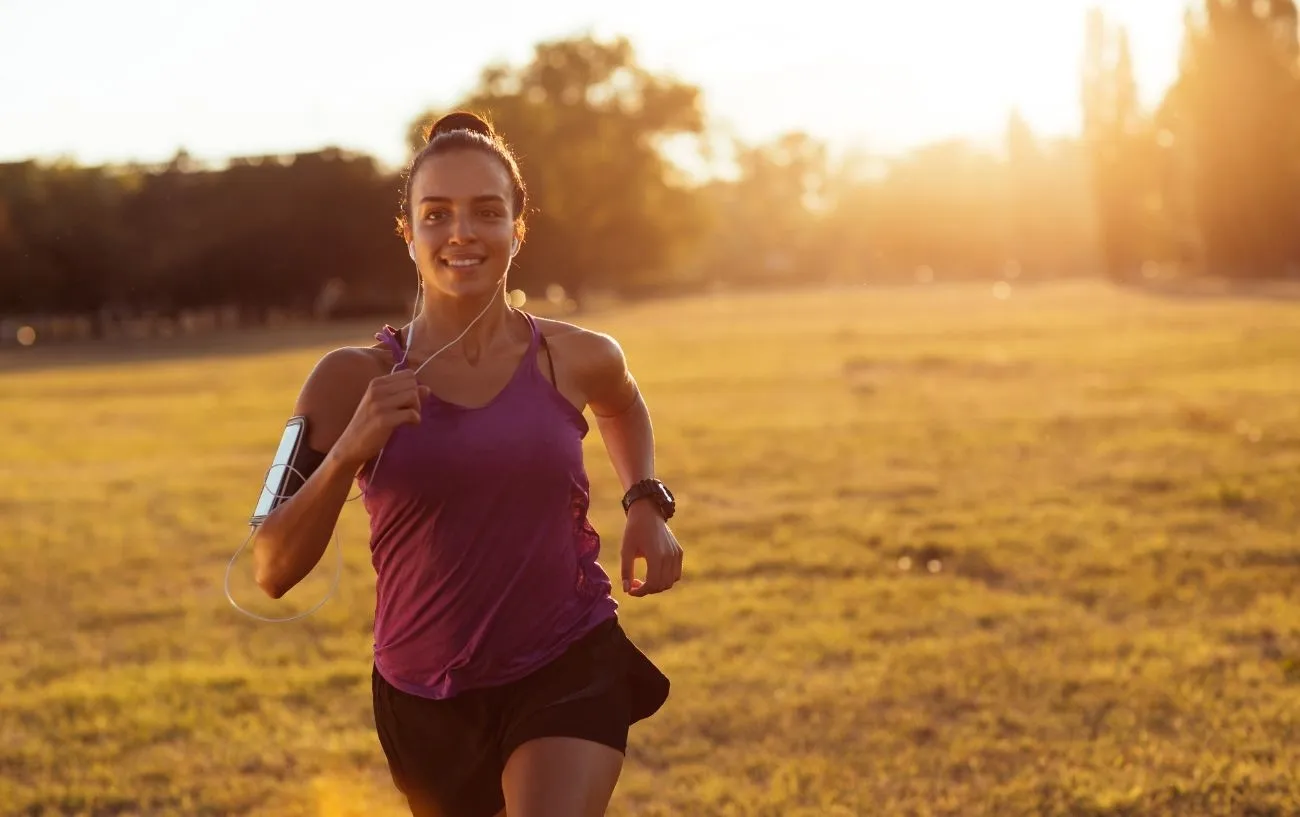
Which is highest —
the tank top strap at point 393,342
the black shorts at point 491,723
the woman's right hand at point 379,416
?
the tank top strap at point 393,342

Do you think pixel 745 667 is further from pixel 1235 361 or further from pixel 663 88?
pixel 663 88

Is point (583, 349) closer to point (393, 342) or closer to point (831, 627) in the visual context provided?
point (393, 342)

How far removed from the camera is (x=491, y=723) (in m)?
3.28

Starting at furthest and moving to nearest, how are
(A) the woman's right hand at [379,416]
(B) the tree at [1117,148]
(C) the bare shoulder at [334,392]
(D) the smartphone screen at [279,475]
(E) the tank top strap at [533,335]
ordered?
(B) the tree at [1117,148]
(E) the tank top strap at [533,335]
(C) the bare shoulder at [334,392]
(D) the smartphone screen at [279,475]
(A) the woman's right hand at [379,416]

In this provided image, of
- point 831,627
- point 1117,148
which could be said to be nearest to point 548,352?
point 831,627

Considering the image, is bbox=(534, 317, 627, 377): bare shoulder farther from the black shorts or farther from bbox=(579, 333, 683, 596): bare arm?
the black shorts

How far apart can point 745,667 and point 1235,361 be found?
22301 millimetres

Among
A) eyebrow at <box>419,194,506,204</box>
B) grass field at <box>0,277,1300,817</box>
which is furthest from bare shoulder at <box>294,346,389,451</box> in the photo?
grass field at <box>0,277,1300,817</box>

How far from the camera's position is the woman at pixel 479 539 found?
124 inches

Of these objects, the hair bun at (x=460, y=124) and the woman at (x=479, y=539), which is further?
the hair bun at (x=460, y=124)

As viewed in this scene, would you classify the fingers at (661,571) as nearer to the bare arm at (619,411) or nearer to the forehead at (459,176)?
the bare arm at (619,411)

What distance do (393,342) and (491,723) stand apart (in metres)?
0.92

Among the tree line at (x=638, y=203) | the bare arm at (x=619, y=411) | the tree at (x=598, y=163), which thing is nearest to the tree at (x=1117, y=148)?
the tree line at (x=638, y=203)

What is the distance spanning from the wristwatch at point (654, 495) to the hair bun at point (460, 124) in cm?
94
